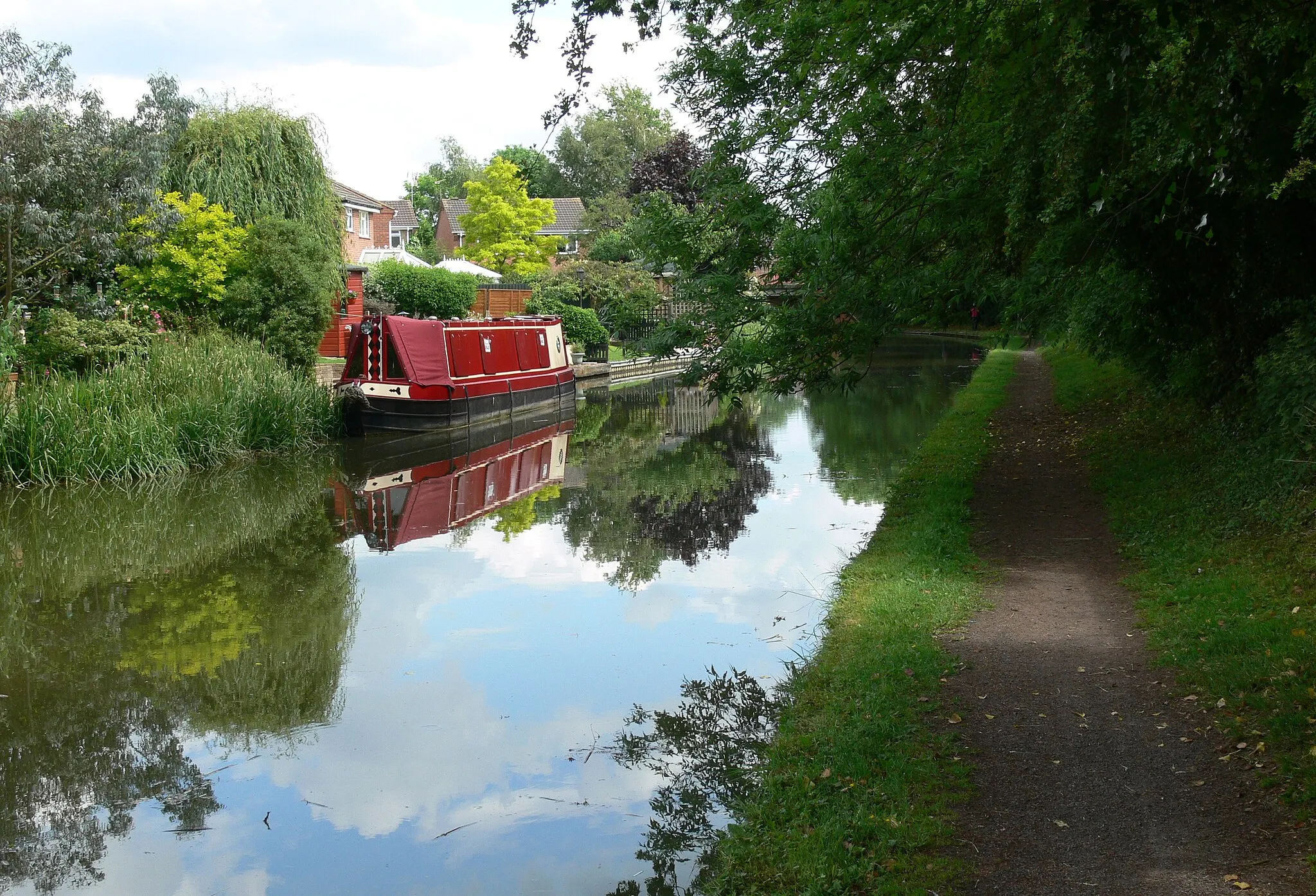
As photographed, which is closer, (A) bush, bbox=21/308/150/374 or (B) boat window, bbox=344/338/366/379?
(A) bush, bbox=21/308/150/374

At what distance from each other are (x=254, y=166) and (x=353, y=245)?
49.7ft

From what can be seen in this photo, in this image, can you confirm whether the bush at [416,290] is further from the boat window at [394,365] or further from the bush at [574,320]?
the boat window at [394,365]

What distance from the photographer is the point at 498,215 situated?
51.1 meters

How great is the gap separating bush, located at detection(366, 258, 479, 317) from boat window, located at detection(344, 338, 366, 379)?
446 inches

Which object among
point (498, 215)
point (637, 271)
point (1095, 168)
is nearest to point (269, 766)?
point (1095, 168)

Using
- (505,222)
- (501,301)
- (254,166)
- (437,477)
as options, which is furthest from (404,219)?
(437,477)

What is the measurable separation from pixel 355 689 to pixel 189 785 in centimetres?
143

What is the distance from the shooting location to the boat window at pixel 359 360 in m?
19.2

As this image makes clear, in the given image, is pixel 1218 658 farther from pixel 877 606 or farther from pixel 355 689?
pixel 355 689

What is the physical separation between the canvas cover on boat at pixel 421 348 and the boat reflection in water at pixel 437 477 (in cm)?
105

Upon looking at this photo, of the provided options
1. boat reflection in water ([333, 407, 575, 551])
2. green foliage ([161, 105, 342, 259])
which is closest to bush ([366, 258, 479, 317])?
green foliage ([161, 105, 342, 259])

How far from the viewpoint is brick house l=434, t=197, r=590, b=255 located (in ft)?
197

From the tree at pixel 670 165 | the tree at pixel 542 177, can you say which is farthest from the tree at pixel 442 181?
the tree at pixel 670 165

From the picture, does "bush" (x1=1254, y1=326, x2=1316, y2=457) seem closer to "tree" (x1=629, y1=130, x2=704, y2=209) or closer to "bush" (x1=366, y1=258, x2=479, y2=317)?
"bush" (x1=366, y1=258, x2=479, y2=317)
